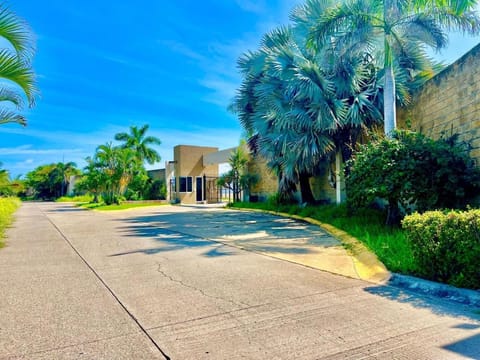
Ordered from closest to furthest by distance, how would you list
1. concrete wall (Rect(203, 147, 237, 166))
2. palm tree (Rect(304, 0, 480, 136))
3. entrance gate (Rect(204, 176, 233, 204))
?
palm tree (Rect(304, 0, 480, 136)) < concrete wall (Rect(203, 147, 237, 166)) < entrance gate (Rect(204, 176, 233, 204))

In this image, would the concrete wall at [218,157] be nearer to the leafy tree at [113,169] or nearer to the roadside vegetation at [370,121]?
the leafy tree at [113,169]

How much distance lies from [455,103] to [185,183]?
24.2 metres

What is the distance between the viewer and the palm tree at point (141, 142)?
3378 centimetres

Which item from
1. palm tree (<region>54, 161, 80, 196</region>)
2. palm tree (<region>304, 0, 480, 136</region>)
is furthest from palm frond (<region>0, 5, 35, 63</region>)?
palm tree (<region>54, 161, 80, 196</region>)

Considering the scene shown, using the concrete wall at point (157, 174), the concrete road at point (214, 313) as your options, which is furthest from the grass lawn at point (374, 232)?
the concrete wall at point (157, 174)

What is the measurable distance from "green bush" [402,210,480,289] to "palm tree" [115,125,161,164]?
31.7 meters

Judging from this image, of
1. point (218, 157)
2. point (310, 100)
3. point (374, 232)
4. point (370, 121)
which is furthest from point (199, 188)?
point (374, 232)

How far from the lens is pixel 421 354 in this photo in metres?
2.63

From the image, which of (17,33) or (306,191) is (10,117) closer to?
(17,33)

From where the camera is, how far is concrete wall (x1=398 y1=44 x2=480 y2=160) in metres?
6.92

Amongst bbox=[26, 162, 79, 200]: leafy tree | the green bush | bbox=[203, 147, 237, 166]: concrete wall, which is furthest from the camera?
bbox=[26, 162, 79, 200]: leafy tree

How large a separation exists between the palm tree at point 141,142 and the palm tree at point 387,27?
2705 centimetres

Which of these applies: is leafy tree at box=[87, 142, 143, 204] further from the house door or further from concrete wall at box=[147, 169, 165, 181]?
the house door

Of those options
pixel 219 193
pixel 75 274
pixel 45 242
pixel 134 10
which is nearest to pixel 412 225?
pixel 75 274
